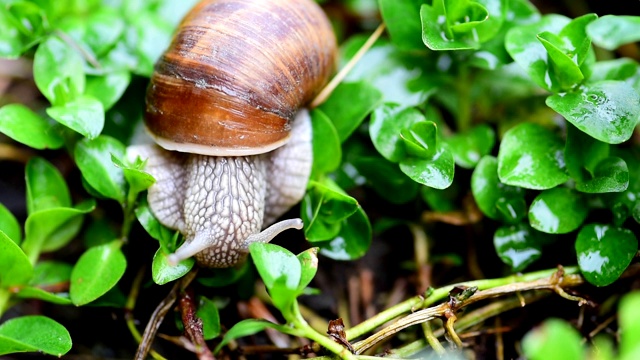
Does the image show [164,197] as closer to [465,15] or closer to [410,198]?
[410,198]

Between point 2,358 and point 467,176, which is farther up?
point 467,176

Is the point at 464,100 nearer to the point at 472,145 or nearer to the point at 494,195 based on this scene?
the point at 472,145

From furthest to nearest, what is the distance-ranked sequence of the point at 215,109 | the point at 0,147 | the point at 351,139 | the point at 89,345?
the point at 0,147 → the point at 351,139 → the point at 89,345 → the point at 215,109

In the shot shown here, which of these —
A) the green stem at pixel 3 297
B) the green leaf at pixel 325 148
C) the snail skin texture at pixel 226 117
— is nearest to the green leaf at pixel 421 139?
the green leaf at pixel 325 148

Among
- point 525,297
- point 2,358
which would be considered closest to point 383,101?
point 525,297

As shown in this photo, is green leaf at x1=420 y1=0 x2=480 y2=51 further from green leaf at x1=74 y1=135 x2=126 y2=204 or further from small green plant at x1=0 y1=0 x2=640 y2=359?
green leaf at x1=74 y1=135 x2=126 y2=204

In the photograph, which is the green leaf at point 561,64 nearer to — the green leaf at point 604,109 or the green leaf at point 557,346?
the green leaf at point 604,109

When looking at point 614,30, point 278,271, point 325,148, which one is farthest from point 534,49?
point 278,271
